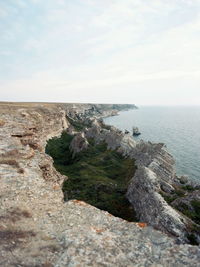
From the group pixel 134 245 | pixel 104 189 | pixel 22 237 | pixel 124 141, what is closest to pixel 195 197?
pixel 104 189

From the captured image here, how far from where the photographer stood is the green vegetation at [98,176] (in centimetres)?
3814

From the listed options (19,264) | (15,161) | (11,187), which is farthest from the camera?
→ (15,161)

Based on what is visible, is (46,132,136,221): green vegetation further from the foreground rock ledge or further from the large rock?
the foreground rock ledge

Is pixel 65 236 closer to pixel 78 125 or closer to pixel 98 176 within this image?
pixel 98 176

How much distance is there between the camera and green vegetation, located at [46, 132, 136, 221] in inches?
1501

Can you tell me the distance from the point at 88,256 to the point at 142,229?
3.03 meters

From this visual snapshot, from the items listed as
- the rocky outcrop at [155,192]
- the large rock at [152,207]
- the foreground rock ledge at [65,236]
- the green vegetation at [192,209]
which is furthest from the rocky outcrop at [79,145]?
the foreground rock ledge at [65,236]

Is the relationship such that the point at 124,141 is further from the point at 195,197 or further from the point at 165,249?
the point at 165,249

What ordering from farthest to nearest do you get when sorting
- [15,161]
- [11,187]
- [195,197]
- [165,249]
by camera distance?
[195,197] → [15,161] → [11,187] → [165,249]

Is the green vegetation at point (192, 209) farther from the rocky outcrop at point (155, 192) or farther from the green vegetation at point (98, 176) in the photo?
the green vegetation at point (98, 176)

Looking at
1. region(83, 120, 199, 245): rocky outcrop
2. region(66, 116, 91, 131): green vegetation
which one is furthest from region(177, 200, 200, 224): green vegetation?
region(66, 116, 91, 131): green vegetation

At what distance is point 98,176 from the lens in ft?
179

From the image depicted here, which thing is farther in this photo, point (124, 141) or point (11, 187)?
point (124, 141)

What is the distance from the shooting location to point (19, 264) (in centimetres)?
784
